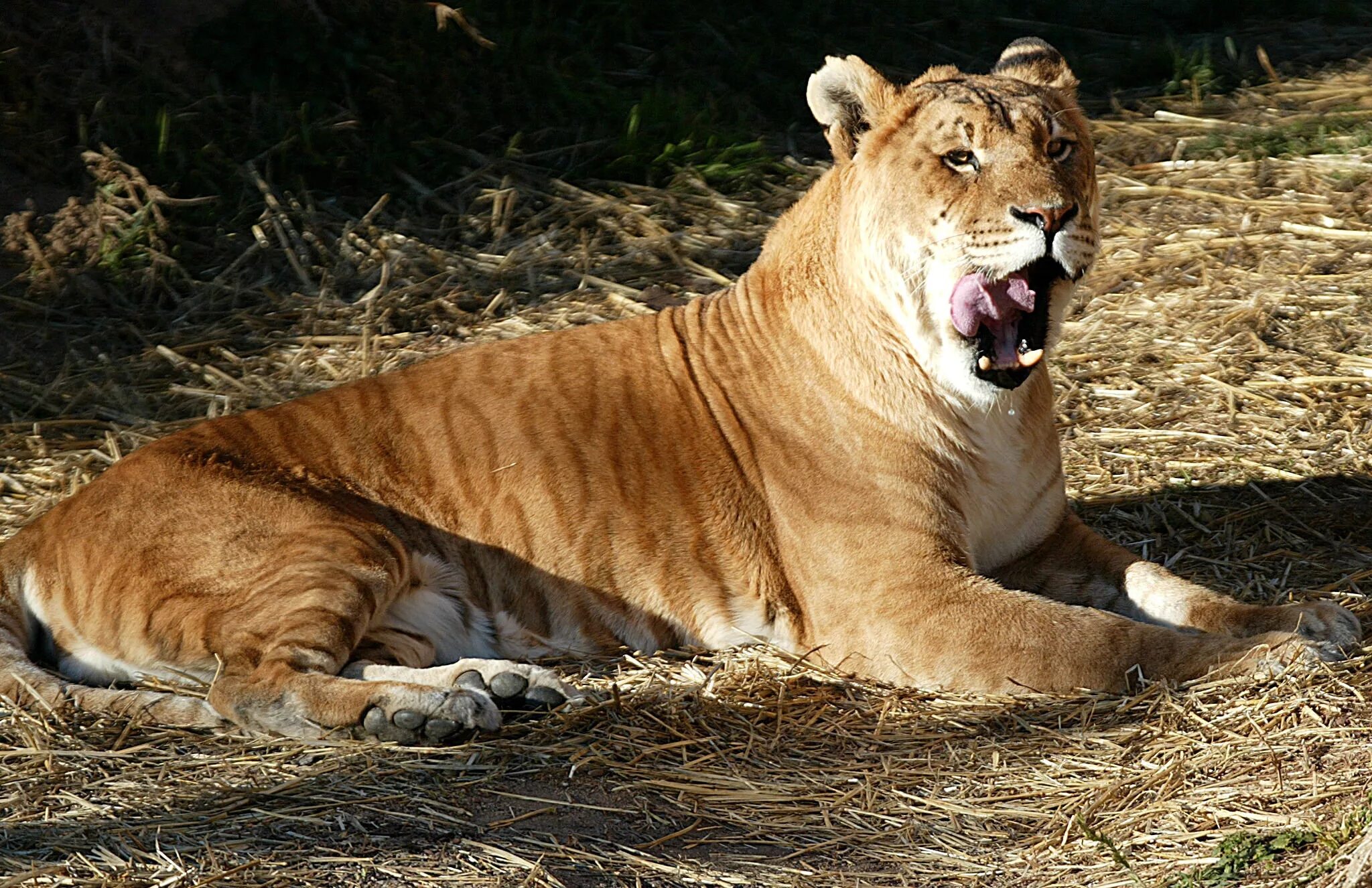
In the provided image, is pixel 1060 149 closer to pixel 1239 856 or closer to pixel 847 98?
pixel 847 98

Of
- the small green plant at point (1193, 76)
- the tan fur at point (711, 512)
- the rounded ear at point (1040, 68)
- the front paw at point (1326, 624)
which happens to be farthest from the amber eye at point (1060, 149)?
the small green plant at point (1193, 76)

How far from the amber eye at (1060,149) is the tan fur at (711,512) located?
1 centimetres

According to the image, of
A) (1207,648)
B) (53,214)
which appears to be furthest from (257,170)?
(1207,648)

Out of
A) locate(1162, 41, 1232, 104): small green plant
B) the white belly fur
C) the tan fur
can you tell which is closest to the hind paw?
the tan fur

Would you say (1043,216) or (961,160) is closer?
(1043,216)

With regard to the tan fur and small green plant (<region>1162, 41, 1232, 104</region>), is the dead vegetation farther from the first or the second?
small green plant (<region>1162, 41, 1232, 104</region>)

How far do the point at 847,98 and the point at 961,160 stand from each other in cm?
44

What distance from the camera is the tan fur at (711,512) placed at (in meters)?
4.12

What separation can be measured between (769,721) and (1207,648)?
111cm

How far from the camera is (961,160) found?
4230mm

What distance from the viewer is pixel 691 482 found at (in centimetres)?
463

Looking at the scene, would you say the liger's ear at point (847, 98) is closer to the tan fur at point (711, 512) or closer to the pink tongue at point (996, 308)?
the tan fur at point (711, 512)

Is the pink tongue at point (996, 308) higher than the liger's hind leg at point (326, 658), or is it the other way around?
the pink tongue at point (996, 308)

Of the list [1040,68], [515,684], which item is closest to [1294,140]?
[1040,68]
